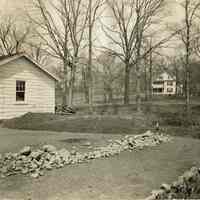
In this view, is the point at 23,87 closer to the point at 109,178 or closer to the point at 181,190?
the point at 109,178

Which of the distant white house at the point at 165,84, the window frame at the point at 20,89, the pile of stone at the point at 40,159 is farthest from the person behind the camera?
the distant white house at the point at 165,84

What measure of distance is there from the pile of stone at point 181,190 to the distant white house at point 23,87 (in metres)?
13.7

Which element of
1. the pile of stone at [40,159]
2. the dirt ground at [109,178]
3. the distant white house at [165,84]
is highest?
the distant white house at [165,84]

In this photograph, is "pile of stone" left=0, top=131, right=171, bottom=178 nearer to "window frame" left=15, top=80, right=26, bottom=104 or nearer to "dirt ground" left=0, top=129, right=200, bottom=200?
"dirt ground" left=0, top=129, right=200, bottom=200

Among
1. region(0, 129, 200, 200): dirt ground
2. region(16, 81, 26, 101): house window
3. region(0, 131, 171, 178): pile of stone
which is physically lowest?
region(0, 129, 200, 200): dirt ground

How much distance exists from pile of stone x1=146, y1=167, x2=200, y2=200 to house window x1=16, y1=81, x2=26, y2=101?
14322 mm

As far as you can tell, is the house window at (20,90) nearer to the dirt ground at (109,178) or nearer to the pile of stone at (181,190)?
the dirt ground at (109,178)

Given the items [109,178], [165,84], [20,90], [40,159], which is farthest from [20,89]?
[165,84]

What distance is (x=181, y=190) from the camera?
5.07 meters

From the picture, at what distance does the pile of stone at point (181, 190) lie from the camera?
4810mm

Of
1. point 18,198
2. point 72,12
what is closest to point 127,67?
point 72,12

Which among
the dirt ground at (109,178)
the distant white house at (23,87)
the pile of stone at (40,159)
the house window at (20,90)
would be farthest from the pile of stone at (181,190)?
the house window at (20,90)

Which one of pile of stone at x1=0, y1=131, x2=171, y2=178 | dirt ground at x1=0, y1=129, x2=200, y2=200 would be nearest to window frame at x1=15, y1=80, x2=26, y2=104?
dirt ground at x1=0, y1=129, x2=200, y2=200

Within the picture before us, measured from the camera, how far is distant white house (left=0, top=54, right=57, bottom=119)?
56.0 ft
